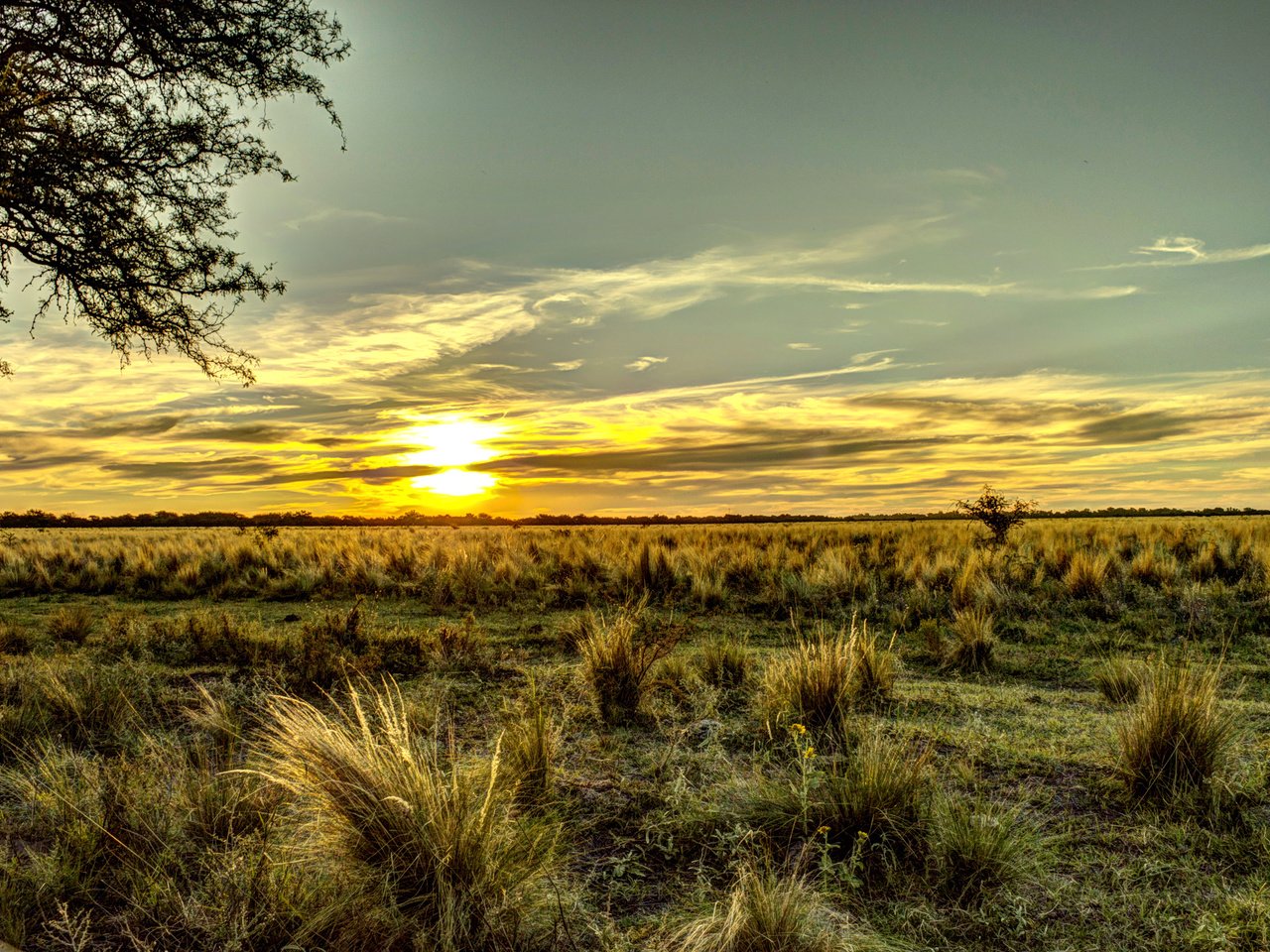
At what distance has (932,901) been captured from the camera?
327 centimetres

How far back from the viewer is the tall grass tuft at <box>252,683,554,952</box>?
9.50ft

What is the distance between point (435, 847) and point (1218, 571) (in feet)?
58.1

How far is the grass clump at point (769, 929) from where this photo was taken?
271 cm

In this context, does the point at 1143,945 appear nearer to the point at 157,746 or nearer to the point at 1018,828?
the point at 1018,828

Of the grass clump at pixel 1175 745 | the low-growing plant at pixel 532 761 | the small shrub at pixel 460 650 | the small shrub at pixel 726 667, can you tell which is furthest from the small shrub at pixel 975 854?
the small shrub at pixel 460 650

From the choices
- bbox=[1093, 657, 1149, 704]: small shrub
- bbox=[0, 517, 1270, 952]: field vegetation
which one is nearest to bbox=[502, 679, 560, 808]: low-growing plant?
bbox=[0, 517, 1270, 952]: field vegetation

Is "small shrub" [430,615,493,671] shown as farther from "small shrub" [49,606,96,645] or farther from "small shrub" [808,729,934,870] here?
"small shrub" [49,606,96,645]

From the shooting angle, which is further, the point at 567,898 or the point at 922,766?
the point at 922,766

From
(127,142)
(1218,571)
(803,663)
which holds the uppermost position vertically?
(127,142)

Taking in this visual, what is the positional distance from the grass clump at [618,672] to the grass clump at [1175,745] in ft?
10.5

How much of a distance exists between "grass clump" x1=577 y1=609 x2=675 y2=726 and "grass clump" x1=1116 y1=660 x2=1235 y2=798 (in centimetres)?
319

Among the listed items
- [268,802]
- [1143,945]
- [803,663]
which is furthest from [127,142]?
[1143,945]

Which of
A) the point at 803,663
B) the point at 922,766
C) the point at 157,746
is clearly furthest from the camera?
the point at 803,663

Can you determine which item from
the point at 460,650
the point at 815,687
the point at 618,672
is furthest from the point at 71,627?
Answer: the point at 815,687
